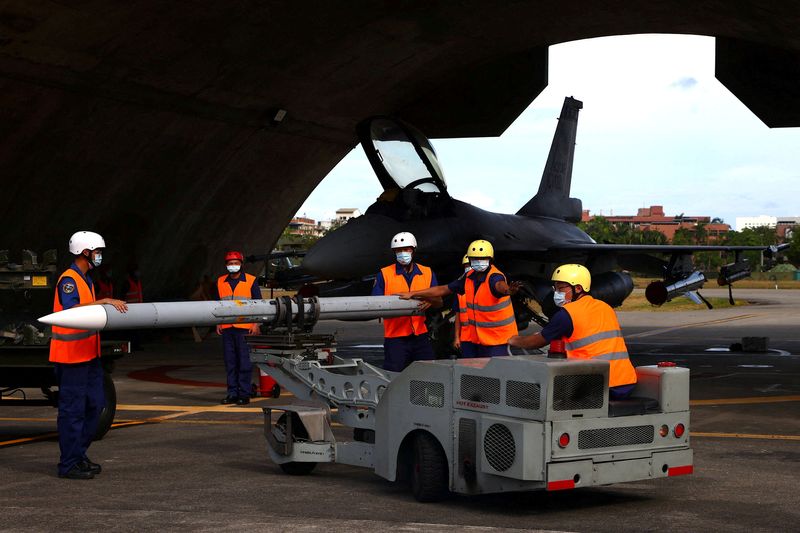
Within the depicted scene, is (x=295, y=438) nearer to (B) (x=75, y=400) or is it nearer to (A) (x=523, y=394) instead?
(B) (x=75, y=400)

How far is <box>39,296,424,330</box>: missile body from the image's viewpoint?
28.9ft

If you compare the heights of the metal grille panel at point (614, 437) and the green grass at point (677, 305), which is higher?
the metal grille panel at point (614, 437)

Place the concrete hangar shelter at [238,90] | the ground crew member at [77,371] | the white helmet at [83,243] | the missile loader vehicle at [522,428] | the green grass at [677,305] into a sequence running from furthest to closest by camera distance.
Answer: the green grass at [677,305], the concrete hangar shelter at [238,90], the white helmet at [83,243], the ground crew member at [77,371], the missile loader vehicle at [522,428]

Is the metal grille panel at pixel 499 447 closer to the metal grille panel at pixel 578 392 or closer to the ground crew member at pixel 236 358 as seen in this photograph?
the metal grille panel at pixel 578 392

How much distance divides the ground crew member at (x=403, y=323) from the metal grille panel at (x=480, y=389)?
12.0 feet

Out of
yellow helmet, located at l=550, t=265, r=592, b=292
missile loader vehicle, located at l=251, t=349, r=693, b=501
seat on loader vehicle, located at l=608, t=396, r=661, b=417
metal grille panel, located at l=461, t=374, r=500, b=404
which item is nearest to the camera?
missile loader vehicle, located at l=251, t=349, r=693, b=501

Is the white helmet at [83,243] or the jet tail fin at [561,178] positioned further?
the jet tail fin at [561,178]

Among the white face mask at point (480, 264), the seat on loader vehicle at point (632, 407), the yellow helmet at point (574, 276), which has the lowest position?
the seat on loader vehicle at point (632, 407)

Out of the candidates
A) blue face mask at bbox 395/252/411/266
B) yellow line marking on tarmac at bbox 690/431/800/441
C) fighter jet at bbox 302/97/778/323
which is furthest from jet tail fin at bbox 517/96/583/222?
yellow line marking on tarmac at bbox 690/431/800/441

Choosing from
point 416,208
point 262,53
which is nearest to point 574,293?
point 416,208

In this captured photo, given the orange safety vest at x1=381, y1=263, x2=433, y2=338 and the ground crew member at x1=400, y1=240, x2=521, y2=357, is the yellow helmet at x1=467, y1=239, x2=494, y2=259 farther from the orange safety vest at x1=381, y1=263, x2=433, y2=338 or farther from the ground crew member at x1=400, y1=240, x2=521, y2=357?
the orange safety vest at x1=381, y1=263, x2=433, y2=338

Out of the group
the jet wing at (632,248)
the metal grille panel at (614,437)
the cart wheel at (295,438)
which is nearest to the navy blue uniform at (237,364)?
the cart wheel at (295,438)

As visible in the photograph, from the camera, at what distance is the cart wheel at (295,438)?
31.4ft

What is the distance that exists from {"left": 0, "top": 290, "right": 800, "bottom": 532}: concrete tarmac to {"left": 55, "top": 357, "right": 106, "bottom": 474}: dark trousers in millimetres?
275
